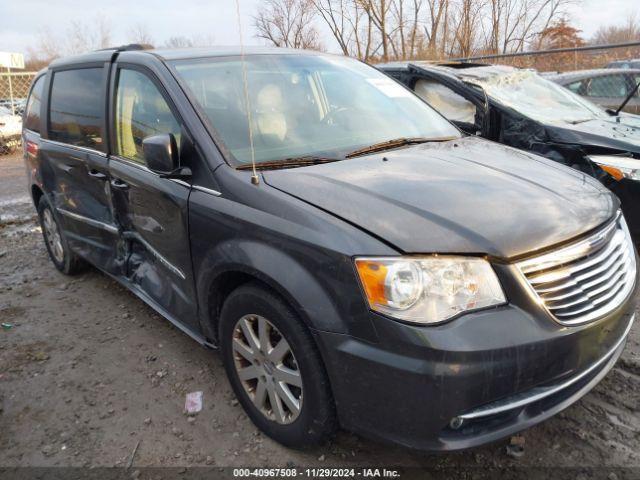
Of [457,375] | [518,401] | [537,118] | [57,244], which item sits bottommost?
[57,244]

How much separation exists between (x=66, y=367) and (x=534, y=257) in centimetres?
276

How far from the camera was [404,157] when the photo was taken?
2.71m

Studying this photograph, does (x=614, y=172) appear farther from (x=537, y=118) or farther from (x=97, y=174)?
(x=97, y=174)

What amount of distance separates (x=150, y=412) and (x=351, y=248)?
5.19 ft

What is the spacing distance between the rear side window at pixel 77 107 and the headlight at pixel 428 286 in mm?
2355

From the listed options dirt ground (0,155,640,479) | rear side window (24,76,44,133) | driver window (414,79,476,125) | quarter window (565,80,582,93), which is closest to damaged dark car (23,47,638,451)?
dirt ground (0,155,640,479)

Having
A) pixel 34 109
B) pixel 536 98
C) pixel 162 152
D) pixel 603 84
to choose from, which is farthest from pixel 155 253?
pixel 603 84

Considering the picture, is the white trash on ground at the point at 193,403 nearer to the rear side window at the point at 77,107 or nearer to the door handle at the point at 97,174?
the door handle at the point at 97,174

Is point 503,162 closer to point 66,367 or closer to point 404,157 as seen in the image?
point 404,157

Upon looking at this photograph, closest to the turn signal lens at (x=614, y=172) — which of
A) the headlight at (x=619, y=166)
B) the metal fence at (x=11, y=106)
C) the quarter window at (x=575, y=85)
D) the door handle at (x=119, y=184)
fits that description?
the headlight at (x=619, y=166)

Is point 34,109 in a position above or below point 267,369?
above

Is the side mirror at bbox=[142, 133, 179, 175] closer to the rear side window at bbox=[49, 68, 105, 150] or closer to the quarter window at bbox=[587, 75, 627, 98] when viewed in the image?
the rear side window at bbox=[49, 68, 105, 150]

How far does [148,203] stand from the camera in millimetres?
2949

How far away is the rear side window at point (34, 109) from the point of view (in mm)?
4533
